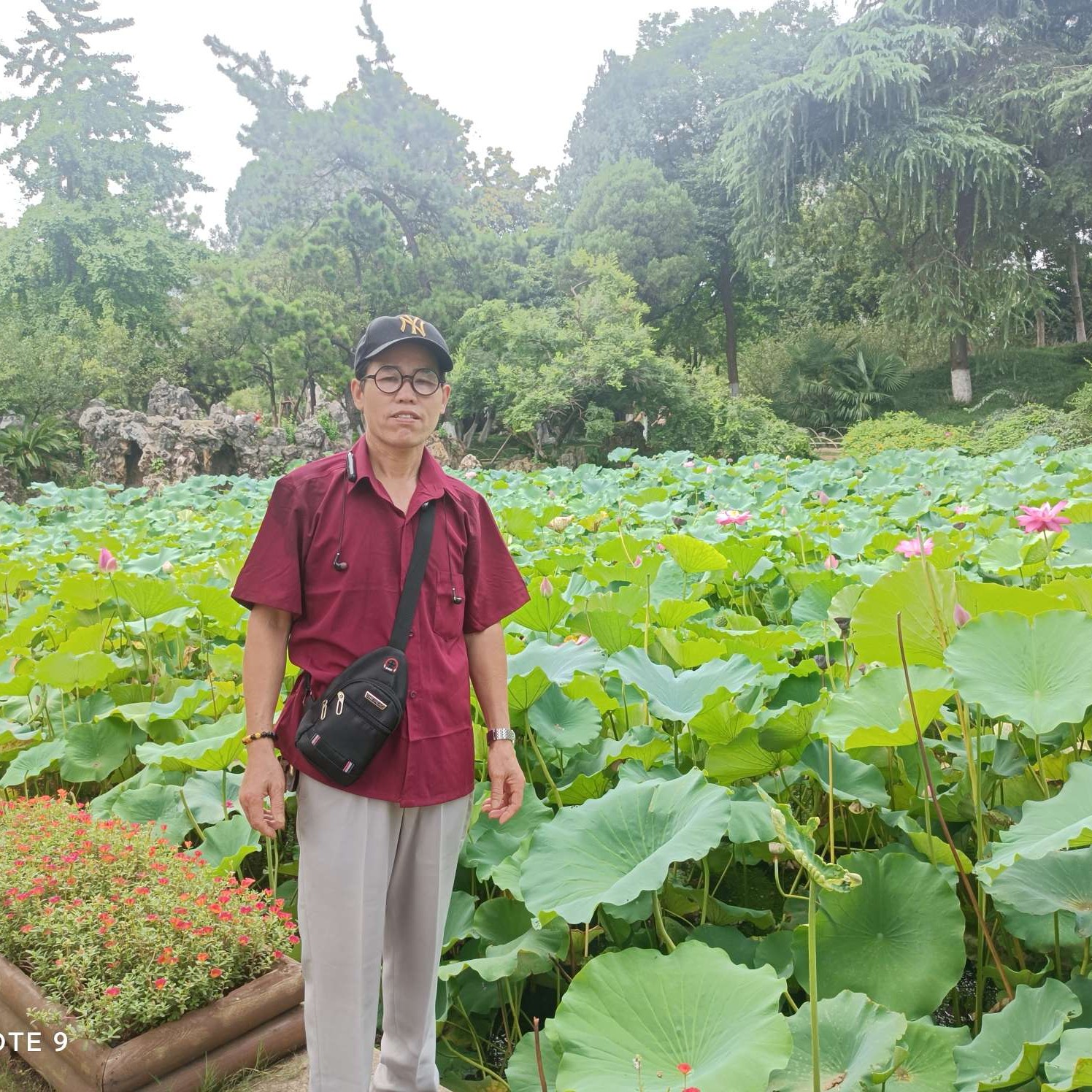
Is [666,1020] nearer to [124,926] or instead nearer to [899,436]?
[124,926]

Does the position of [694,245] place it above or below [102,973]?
above

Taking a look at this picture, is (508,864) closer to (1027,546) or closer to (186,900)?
(186,900)

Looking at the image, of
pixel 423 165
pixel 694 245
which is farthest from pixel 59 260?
pixel 694 245

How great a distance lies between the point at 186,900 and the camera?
5.38ft

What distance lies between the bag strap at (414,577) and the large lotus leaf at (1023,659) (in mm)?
749

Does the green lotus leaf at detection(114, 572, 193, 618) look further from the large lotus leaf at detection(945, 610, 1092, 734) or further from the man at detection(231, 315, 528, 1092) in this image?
the large lotus leaf at detection(945, 610, 1092, 734)

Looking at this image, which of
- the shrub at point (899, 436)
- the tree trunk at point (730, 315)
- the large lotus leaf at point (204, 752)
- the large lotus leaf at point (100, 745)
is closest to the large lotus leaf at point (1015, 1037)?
the large lotus leaf at point (204, 752)

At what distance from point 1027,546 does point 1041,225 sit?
18.2m

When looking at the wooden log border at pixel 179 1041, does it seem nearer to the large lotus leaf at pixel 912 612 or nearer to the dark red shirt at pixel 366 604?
the dark red shirt at pixel 366 604

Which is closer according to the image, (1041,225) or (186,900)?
(186,900)

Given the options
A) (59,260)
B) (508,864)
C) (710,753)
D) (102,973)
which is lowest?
(102,973)

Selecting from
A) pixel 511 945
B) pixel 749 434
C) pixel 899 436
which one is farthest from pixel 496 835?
pixel 899 436

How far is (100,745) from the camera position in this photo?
244 cm

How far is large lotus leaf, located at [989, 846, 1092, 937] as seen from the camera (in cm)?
128
